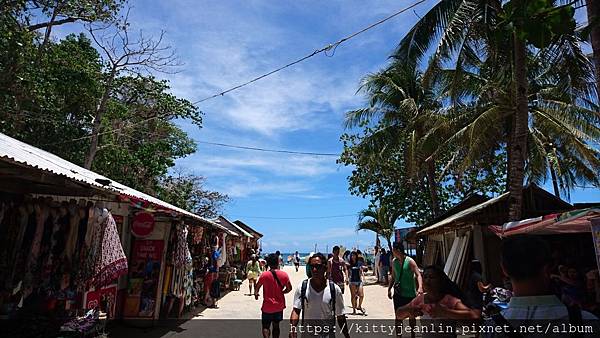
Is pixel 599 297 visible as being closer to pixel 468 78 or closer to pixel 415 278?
pixel 415 278

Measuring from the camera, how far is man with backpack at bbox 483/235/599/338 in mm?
2178

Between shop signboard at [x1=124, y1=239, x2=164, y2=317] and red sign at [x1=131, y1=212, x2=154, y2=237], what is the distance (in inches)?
7.7

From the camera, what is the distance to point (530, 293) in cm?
227

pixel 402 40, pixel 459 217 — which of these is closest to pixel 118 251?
pixel 459 217

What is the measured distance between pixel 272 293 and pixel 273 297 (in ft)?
0.19

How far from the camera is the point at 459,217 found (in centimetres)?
1088

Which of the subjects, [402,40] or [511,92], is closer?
[402,40]

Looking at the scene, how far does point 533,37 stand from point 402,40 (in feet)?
27.1

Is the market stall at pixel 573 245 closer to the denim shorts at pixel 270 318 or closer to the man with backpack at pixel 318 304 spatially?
the man with backpack at pixel 318 304

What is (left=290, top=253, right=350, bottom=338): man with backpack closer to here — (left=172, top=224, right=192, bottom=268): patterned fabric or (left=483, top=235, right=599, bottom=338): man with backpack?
(left=483, top=235, right=599, bottom=338): man with backpack

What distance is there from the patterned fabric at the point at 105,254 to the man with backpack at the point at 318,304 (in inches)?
111

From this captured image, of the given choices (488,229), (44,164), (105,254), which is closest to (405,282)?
(105,254)

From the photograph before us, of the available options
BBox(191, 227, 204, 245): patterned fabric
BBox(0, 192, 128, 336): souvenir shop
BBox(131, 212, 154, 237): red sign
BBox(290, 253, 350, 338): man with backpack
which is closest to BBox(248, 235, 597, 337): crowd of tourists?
BBox(290, 253, 350, 338): man with backpack

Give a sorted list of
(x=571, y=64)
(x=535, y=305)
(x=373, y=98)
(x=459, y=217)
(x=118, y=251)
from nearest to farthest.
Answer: (x=535, y=305), (x=118, y=251), (x=571, y=64), (x=459, y=217), (x=373, y=98)
